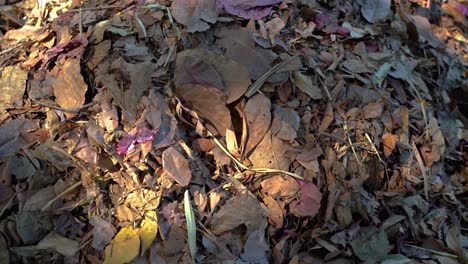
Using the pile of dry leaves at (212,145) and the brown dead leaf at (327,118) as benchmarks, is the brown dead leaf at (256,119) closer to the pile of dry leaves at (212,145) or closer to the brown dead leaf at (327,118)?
the pile of dry leaves at (212,145)

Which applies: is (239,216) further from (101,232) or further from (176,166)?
(101,232)

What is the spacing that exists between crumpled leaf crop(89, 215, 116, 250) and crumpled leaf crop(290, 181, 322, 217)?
0.51 metres

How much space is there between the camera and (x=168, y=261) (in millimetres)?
1320

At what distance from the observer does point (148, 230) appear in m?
1.32

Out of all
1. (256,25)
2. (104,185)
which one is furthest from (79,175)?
(256,25)

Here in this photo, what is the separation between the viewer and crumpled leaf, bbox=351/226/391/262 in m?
1.44

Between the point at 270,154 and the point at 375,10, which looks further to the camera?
the point at 375,10

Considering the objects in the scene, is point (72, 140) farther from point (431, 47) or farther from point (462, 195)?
point (431, 47)

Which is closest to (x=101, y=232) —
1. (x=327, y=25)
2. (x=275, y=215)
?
(x=275, y=215)

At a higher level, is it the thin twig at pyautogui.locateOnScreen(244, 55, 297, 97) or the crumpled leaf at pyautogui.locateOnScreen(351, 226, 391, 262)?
the thin twig at pyautogui.locateOnScreen(244, 55, 297, 97)

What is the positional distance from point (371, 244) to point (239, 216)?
1.36ft

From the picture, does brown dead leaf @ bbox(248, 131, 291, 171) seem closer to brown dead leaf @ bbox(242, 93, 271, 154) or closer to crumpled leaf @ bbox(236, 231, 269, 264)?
brown dead leaf @ bbox(242, 93, 271, 154)

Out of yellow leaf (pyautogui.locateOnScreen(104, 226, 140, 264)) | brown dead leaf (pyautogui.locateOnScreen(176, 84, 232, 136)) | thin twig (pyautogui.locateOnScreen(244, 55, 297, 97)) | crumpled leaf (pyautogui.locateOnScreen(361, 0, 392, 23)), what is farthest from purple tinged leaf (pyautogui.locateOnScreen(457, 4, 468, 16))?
yellow leaf (pyautogui.locateOnScreen(104, 226, 140, 264))

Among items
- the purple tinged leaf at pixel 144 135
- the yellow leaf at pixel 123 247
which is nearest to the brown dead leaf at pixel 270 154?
the purple tinged leaf at pixel 144 135
